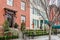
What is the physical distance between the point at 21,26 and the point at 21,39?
8.49 metres

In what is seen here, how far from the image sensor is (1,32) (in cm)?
2931

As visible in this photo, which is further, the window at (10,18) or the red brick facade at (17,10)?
the window at (10,18)

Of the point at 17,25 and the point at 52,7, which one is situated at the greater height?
the point at 52,7

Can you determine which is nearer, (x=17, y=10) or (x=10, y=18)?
(x=10, y=18)

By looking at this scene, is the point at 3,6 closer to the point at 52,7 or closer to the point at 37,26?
the point at 52,7

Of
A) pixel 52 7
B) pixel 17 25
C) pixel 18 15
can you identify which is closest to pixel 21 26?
pixel 17 25

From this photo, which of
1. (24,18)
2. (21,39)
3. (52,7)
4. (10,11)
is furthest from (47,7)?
(24,18)

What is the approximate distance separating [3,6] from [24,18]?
864cm

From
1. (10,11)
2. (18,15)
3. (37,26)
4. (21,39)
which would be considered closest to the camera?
(21,39)

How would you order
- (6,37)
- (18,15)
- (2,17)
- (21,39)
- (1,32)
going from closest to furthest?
(6,37) → (21,39) → (1,32) → (2,17) → (18,15)

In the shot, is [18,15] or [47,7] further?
[18,15]

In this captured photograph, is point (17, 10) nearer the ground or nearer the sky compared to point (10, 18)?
nearer the sky

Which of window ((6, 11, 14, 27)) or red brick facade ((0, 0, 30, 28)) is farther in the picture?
window ((6, 11, 14, 27))

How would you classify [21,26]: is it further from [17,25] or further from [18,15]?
[18,15]
